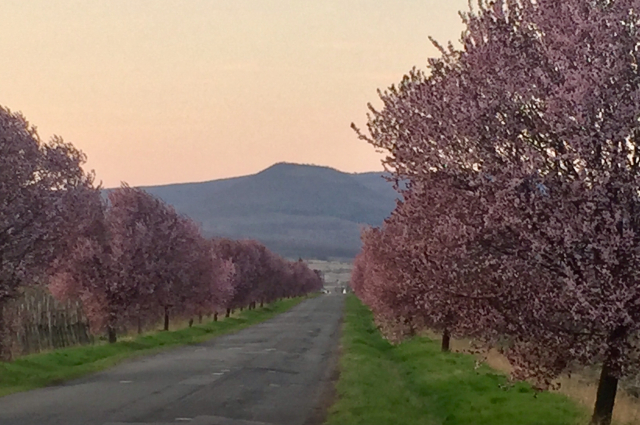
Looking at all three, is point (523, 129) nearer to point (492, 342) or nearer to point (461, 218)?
point (461, 218)

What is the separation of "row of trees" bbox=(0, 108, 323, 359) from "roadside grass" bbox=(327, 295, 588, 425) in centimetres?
1034

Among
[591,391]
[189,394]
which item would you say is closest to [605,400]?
[591,391]

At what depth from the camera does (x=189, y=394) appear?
944 inches

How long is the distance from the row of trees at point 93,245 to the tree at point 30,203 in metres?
0.03

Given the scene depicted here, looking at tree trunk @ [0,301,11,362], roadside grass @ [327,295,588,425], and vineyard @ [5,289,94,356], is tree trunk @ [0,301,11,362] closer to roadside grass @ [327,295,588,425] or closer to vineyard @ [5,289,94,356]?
vineyard @ [5,289,94,356]

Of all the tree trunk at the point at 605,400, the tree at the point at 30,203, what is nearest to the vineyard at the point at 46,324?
the tree at the point at 30,203

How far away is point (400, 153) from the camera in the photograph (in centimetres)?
1750

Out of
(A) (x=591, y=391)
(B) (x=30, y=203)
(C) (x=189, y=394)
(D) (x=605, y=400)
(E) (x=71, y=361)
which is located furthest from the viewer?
(E) (x=71, y=361)

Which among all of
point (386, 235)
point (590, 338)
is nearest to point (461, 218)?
point (590, 338)

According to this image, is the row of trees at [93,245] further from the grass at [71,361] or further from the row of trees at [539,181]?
the row of trees at [539,181]

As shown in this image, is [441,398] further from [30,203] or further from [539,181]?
[30,203]

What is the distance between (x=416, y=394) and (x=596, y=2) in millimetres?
15567

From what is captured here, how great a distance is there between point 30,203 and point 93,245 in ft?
69.3

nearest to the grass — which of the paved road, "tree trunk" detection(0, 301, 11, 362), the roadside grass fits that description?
"tree trunk" detection(0, 301, 11, 362)
